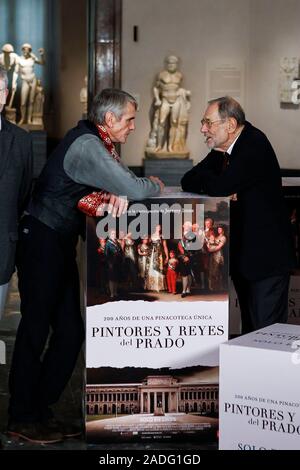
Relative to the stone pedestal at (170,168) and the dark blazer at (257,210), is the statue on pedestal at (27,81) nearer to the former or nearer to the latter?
the stone pedestal at (170,168)

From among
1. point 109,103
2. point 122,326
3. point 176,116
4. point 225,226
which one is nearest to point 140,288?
point 122,326

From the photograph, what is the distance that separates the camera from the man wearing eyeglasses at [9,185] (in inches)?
158

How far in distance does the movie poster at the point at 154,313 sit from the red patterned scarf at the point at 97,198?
4 cm

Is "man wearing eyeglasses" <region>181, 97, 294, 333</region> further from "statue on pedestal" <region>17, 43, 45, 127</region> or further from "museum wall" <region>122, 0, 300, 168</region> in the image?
"statue on pedestal" <region>17, 43, 45, 127</region>

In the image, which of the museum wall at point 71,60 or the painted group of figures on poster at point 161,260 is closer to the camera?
the painted group of figures on poster at point 161,260

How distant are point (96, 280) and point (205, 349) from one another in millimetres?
524

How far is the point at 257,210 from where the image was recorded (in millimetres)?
4258

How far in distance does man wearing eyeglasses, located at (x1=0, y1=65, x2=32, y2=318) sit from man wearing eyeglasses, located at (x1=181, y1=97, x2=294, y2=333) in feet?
2.43

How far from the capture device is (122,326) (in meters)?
4.01

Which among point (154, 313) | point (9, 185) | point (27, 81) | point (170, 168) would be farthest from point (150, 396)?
point (27, 81)

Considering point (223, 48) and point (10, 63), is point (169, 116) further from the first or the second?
point (10, 63)

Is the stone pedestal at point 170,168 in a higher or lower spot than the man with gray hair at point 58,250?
lower

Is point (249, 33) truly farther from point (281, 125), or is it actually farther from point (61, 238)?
point (61, 238)

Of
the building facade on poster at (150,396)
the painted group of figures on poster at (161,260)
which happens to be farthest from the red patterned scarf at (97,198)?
the building facade on poster at (150,396)
